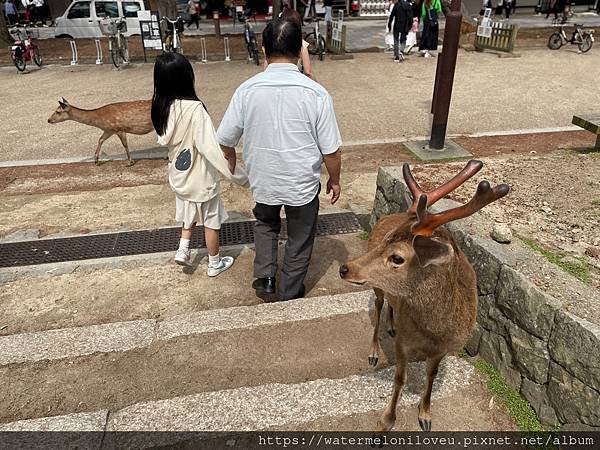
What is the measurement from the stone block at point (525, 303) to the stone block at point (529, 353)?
5 centimetres

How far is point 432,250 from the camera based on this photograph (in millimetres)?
1990

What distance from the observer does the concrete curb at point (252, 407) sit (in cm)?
241

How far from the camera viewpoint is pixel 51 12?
2438 cm

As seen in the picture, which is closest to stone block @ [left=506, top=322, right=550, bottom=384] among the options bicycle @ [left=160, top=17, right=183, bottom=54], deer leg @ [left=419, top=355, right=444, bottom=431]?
deer leg @ [left=419, top=355, right=444, bottom=431]

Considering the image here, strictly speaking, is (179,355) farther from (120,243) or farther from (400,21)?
(400,21)

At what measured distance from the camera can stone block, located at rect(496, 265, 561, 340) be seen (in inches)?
92.7

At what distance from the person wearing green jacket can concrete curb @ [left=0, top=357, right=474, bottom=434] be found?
13.0 meters

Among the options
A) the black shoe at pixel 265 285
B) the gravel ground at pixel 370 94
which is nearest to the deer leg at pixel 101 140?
the gravel ground at pixel 370 94

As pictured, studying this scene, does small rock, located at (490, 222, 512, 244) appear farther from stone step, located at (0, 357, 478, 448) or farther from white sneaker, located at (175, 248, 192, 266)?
white sneaker, located at (175, 248, 192, 266)

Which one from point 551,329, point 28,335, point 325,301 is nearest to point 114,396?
point 28,335

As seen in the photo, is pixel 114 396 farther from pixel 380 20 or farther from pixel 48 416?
pixel 380 20

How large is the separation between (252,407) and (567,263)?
2.10 metres

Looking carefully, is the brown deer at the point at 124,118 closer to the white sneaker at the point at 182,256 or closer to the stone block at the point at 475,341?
the white sneaker at the point at 182,256

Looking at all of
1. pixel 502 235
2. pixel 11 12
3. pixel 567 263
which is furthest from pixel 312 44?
pixel 11 12
